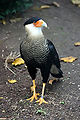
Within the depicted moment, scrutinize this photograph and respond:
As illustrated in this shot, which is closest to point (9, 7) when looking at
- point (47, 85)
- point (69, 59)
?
point (69, 59)

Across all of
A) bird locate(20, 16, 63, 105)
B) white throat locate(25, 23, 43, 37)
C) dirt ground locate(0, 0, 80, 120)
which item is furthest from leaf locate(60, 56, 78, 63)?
white throat locate(25, 23, 43, 37)

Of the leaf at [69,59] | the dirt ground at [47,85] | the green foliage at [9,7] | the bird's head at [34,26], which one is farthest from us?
the green foliage at [9,7]

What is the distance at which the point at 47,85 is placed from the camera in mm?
4449

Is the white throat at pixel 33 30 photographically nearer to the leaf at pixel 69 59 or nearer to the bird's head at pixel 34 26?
the bird's head at pixel 34 26

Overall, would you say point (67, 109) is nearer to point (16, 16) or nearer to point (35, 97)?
point (35, 97)

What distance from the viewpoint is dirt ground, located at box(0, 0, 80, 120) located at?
3670mm

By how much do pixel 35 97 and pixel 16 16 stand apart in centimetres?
356

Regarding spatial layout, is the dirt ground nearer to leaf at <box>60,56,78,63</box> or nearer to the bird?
leaf at <box>60,56,78,63</box>

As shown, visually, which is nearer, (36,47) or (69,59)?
(36,47)

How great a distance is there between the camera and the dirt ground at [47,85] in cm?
367

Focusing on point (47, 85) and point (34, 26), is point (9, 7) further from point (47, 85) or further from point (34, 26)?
point (34, 26)

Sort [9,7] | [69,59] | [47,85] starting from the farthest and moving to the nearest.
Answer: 1. [9,7]
2. [69,59]
3. [47,85]

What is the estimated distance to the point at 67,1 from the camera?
853cm

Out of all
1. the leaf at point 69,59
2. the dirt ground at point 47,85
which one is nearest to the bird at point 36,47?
the dirt ground at point 47,85
